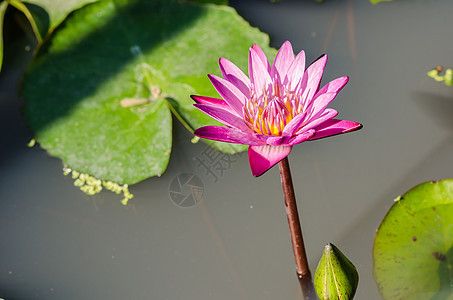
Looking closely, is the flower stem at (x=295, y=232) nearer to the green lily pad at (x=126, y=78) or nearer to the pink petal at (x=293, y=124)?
the pink petal at (x=293, y=124)

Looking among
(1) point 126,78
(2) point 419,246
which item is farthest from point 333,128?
(1) point 126,78

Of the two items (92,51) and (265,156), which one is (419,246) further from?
(92,51)

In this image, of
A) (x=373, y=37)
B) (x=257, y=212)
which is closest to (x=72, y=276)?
(x=257, y=212)

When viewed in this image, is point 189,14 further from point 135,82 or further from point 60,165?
point 60,165

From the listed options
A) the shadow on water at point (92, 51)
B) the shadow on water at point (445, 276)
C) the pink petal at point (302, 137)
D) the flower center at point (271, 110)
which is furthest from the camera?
the shadow on water at point (92, 51)

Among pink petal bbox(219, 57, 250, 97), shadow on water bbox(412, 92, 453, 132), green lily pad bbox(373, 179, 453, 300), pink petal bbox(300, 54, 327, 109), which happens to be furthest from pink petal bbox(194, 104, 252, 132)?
shadow on water bbox(412, 92, 453, 132)

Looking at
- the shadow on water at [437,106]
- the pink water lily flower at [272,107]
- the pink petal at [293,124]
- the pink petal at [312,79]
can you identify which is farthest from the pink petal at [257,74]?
the shadow on water at [437,106]
